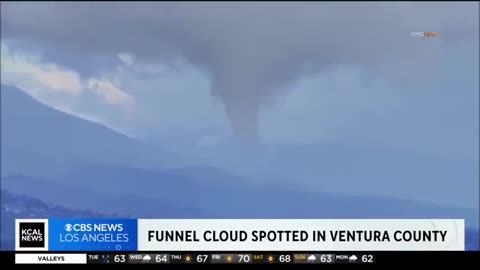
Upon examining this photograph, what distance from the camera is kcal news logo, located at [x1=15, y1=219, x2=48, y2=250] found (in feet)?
38.1

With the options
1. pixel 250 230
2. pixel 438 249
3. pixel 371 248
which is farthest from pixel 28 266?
pixel 438 249

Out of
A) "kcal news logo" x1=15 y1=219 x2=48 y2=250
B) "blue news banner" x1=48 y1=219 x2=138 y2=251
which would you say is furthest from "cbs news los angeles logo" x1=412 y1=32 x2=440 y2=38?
"kcal news logo" x1=15 y1=219 x2=48 y2=250

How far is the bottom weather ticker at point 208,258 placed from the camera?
11609mm

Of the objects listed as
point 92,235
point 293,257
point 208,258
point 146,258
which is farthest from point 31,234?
point 293,257

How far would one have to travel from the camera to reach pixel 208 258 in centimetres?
1162

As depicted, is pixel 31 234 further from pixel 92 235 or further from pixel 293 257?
pixel 293 257

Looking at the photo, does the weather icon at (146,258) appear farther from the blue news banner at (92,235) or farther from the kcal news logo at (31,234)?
the kcal news logo at (31,234)

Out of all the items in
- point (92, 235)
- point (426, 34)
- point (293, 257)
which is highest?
point (426, 34)

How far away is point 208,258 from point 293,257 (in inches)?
62.8

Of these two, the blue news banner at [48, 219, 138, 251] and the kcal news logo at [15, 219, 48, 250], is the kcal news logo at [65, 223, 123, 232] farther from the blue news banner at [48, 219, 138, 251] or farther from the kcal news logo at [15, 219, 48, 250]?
the kcal news logo at [15, 219, 48, 250]

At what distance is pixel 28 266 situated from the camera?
11688mm

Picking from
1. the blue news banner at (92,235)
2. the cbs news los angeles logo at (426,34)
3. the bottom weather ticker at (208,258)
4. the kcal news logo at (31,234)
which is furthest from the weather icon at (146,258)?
the cbs news los angeles logo at (426,34)

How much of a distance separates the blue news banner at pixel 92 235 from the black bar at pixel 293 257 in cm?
15

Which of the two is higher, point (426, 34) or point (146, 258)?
point (426, 34)
